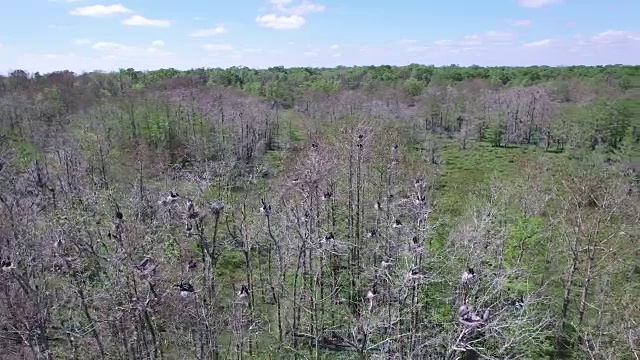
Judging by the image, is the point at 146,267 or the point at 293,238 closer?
the point at 146,267

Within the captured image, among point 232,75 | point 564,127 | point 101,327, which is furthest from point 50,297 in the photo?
point 232,75

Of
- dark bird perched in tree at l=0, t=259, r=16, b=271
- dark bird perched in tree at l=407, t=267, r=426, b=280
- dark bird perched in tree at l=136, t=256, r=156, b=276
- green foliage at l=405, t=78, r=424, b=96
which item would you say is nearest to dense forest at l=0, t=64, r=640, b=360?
dark bird perched in tree at l=136, t=256, r=156, b=276

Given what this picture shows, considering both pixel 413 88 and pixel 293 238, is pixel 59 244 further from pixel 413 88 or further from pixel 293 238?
pixel 413 88

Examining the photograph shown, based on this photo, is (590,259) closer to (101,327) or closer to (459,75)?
(101,327)

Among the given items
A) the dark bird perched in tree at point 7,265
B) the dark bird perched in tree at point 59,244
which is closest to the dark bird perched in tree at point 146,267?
the dark bird perched in tree at point 59,244

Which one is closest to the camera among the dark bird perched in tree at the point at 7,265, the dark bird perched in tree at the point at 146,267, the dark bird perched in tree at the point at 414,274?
the dark bird perched in tree at the point at 414,274

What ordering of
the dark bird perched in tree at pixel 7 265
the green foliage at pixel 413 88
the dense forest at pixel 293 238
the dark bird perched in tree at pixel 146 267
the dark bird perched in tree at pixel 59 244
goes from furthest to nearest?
the green foliage at pixel 413 88, the dense forest at pixel 293 238, the dark bird perched in tree at pixel 59 244, the dark bird perched in tree at pixel 7 265, the dark bird perched in tree at pixel 146 267

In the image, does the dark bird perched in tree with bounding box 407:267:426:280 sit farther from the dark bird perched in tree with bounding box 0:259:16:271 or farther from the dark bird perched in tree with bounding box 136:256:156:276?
the dark bird perched in tree with bounding box 0:259:16:271

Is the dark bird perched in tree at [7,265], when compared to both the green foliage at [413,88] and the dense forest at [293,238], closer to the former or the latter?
the dense forest at [293,238]

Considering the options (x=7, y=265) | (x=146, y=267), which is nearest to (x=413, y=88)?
(x=146, y=267)
